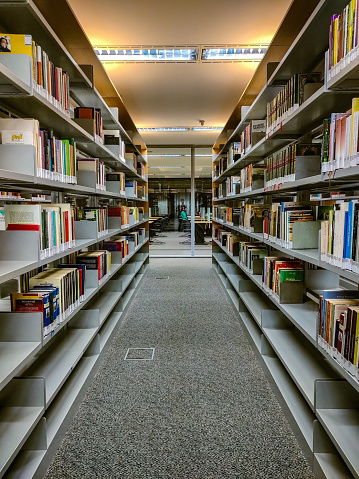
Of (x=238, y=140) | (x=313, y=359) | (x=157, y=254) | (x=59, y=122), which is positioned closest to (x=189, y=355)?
(x=313, y=359)

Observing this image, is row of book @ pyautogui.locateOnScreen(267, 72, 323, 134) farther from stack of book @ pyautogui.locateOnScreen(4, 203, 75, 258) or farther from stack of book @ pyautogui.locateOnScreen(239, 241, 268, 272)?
stack of book @ pyautogui.locateOnScreen(4, 203, 75, 258)

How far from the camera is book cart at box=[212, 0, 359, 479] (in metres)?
1.66

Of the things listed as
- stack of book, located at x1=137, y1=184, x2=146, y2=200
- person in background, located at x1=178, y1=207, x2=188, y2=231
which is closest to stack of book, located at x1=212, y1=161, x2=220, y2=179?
stack of book, located at x1=137, y1=184, x2=146, y2=200

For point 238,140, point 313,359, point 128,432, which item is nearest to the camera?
point 128,432

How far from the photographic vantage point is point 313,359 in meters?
2.42

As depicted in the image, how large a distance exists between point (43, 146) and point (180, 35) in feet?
7.72

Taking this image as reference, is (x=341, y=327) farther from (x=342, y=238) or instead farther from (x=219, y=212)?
(x=219, y=212)

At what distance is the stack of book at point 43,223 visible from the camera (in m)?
1.95

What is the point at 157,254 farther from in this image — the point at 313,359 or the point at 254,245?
the point at 313,359

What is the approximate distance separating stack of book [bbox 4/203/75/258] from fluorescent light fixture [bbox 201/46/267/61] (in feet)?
9.14

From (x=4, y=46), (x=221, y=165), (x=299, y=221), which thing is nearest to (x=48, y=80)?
(x=4, y=46)

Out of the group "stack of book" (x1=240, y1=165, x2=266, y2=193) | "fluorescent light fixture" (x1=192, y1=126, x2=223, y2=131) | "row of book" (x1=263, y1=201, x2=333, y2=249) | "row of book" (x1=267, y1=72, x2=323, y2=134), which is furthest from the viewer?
"fluorescent light fixture" (x1=192, y1=126, x2=223, y2=131)

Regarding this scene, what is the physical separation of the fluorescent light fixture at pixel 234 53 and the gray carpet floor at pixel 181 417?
3.12 metres

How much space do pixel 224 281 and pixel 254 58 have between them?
3.40 m
